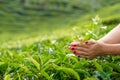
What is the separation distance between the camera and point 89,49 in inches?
107

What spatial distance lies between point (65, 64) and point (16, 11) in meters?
61.2

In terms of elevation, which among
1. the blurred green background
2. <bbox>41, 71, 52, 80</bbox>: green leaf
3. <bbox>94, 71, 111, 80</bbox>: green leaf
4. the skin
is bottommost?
<bbox>94, 71, 111, 80</bbox>: green leaf

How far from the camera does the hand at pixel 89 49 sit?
269 cm

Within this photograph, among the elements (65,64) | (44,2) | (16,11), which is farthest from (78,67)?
(44,2)

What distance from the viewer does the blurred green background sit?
186ft

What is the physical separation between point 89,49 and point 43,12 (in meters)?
63.4

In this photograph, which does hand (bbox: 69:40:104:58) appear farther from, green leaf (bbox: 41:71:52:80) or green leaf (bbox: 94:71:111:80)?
green leaf (bbox: 41:71:52:80)

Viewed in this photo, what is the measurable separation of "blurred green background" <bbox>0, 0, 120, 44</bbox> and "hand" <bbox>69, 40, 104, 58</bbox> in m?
50.2

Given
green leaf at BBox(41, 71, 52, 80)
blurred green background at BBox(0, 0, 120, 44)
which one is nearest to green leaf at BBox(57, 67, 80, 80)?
green leaf at BBox(41, 71, 52, 80)

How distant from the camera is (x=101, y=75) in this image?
271 cm

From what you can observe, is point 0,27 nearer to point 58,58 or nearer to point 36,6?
point 36,6

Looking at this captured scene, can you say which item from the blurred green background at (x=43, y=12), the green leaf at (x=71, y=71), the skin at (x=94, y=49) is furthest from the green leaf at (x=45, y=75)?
the blurred green background at (x=43, y=12)

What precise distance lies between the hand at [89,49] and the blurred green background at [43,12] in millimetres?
50241

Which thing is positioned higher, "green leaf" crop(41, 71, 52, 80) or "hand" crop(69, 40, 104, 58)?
"hand" crop(69, 40, 104, 58)
